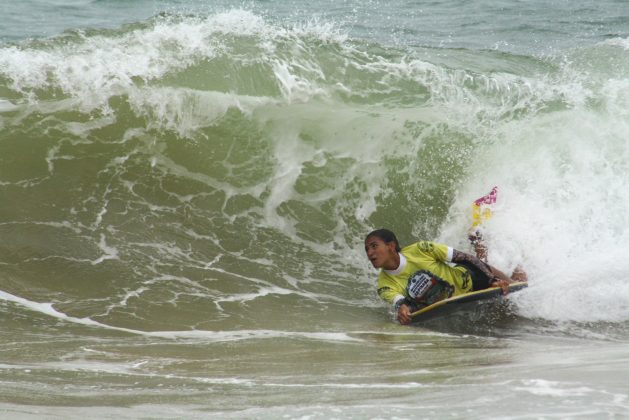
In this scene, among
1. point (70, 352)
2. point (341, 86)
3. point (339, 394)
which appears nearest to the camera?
point (339, 394)

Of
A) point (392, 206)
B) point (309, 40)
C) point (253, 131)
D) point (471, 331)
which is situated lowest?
point (471, 331)

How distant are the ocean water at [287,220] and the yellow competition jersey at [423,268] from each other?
268 mm

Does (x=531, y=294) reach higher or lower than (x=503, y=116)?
lower

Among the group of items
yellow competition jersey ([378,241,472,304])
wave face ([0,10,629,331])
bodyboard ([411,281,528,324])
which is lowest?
bodyboard ([411,281,528,324])

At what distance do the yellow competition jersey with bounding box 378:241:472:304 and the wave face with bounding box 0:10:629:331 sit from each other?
418mm

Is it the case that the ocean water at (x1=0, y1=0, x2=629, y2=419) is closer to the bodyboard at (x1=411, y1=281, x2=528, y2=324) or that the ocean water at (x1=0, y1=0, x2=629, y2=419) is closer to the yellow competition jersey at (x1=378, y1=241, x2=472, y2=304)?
the bodyboard at (x1=411, y1=281, x2=528, y2=324)

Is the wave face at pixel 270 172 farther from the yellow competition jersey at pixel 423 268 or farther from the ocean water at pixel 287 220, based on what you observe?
the yellow competition jersey at pixel 423 268

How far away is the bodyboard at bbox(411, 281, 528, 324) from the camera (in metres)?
6.05

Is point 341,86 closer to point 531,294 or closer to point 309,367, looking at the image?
point 531,294

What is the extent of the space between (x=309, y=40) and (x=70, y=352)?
6.28 m

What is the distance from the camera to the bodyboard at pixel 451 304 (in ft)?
19.9

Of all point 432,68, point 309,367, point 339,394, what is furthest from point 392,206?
point 339,394

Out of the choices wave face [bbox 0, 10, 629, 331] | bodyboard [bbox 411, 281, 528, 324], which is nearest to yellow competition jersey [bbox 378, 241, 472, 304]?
bodyboard [bbox 411, 281, 528, 324]

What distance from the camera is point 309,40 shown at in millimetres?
10344
